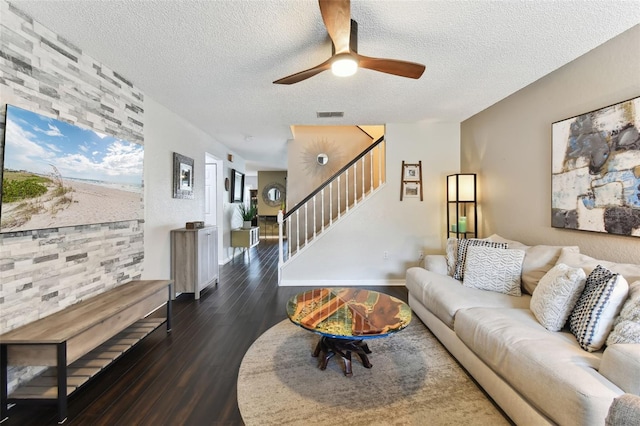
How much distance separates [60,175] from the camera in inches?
76.7

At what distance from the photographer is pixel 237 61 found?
92.4 inches

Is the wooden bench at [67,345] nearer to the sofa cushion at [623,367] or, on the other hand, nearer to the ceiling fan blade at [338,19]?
the ceiling fan blade at [338,19]

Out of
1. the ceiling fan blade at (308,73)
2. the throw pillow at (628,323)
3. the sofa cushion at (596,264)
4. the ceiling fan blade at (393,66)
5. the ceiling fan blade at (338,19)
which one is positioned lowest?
the throw pillow at (628,323)

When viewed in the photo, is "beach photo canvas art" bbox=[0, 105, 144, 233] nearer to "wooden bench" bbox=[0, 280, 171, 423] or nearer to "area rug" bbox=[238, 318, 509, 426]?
"wooden bench" bbox=[0, 280, 171, 423]

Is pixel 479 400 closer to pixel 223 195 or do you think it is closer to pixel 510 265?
pixel 510 265

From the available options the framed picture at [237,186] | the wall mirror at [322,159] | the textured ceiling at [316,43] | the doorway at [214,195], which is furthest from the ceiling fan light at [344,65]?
the framed picture at [237,186]

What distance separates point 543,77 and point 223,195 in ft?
18.0

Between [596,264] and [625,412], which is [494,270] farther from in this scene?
[625,412]

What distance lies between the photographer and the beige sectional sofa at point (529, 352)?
1158 millimetres

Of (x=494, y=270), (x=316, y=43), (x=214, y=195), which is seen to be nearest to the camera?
(x=316, y=43)

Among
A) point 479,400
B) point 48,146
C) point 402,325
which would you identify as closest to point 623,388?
point 479,400

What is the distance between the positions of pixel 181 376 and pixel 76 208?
156cm

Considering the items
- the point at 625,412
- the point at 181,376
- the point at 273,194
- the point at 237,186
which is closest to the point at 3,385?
the point at 181,376

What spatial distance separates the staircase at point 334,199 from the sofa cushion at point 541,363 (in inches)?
102
